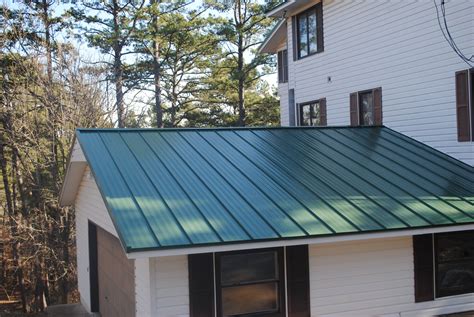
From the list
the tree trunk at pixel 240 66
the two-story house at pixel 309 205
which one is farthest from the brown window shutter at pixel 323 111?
the tree trunk at pixel 240 66

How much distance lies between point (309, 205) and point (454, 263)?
2947mm

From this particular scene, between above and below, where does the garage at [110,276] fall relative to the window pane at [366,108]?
below

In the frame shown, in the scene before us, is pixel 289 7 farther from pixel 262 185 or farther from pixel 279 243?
pixel 279 243

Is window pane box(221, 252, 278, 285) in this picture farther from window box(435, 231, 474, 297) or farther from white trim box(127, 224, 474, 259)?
window box(435, 231, 474, 297)

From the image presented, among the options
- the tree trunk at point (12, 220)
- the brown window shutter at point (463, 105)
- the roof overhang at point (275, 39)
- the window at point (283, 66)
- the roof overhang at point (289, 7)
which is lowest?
the tree trunk at point (12, 220)

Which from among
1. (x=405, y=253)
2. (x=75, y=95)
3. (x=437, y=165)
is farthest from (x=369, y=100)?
(x=75, y=95)

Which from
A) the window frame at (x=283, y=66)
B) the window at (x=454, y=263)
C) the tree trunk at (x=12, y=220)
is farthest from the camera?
the tree trunk at (x=12, y=220)

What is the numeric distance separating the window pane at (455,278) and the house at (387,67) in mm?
2648

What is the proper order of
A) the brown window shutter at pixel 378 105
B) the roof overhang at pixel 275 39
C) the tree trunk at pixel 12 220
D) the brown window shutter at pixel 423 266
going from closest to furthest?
the brown window shutter at pixel 423 266 → the brown window shutter at pixel 378 105 → the roof overhang at pixel 275 39 → the tree trunk at pixel 12 220

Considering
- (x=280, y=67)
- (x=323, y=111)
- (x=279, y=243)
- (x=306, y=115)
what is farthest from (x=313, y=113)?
(x=279, y=243)

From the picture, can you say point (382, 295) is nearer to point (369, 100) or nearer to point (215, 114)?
point (369, 100)

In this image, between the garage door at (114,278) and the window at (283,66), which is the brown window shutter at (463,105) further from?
the window at (283,66)

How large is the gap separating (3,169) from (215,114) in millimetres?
11927

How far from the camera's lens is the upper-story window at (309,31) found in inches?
637
